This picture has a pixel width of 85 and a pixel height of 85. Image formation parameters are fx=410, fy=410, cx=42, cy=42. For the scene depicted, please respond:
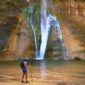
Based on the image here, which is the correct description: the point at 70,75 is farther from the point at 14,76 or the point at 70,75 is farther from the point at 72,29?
the point at 72,29

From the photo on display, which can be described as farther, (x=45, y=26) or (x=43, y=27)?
(x=43, y=27)

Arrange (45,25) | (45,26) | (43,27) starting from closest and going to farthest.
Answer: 1. (45,26)
2. (45,25)
3. (43,27)

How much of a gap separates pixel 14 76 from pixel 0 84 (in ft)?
13.6

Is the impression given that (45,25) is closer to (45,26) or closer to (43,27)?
(45,26)

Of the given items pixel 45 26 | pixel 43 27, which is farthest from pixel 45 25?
pixel 43 27

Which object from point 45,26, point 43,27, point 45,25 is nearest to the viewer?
point 45,26

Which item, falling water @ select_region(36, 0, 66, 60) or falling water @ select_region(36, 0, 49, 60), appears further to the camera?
falling water @ select_region(36, 0, 49, 60)

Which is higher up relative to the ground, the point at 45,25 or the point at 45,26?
the point at 45,25

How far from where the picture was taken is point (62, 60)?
140ft

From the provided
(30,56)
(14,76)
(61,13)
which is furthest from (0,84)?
(61,13)

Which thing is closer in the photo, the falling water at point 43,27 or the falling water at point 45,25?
the falling water at point 45,25

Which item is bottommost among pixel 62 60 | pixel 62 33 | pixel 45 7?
pixel 62 60

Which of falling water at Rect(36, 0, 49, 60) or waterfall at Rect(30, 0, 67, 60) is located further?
falling water at Rect(36, 0, 49, 60)

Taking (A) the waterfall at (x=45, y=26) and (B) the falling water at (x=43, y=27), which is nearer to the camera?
(A) the waterfall at (x=45, y=26)
